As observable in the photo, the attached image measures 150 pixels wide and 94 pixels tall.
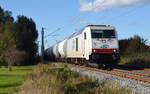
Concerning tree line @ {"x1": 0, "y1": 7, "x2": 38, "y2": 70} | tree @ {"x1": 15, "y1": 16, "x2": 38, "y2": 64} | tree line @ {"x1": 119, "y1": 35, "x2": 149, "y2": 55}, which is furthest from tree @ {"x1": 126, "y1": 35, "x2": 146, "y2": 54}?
tree @ {"x1": 15, "y1": 16, "x2": 38, "y2": 64}

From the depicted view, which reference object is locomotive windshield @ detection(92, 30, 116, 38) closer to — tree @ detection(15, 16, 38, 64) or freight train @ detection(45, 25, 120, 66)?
freight train @ detection(45, 25, 120, 66)

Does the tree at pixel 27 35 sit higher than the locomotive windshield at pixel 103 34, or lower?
higher

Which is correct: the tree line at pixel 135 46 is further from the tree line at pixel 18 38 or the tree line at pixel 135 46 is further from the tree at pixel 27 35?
the tree at pixel 27 35

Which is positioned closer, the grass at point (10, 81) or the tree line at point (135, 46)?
the grass at point (10, 81)

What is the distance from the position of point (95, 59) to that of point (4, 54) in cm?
1768

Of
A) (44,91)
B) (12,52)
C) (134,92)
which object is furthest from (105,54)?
(12,52)

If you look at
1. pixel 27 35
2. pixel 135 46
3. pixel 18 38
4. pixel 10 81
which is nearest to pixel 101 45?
pixel 10 81

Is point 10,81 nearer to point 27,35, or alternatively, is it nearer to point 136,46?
point 136,46

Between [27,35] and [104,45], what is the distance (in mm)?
36146

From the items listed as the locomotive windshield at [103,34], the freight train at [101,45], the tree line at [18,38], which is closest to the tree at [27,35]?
the tree line at [18,38]

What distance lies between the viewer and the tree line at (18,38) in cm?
3560

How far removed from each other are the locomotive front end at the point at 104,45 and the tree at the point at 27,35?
30.3m

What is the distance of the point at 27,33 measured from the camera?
178 feet

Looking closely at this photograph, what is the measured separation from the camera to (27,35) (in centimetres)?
5409
